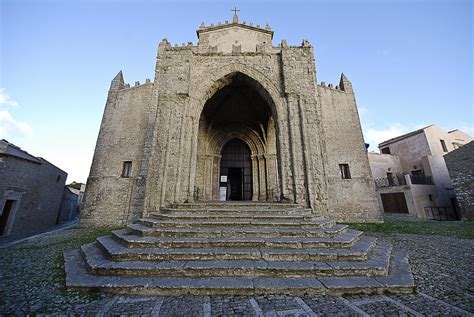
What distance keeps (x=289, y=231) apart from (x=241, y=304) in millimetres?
2349

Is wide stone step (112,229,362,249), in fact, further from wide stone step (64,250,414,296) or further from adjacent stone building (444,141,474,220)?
adjacent stone building (444,141,474,220)

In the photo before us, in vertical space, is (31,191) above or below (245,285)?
above

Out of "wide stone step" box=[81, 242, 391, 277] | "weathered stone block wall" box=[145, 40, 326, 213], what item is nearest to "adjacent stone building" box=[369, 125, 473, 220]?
"weathered stone block wall" box=[145, 40, 326, 213]

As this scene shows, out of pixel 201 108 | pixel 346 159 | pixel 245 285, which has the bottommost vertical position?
pixel 245 285

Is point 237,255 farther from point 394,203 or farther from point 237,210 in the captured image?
point 394,203

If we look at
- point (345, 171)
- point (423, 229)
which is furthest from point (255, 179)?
point (423, 229)

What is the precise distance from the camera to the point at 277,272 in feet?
10.2

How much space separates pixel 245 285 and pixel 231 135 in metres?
11.7

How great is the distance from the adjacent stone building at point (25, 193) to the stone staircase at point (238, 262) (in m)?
10.0

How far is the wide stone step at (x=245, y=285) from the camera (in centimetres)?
274

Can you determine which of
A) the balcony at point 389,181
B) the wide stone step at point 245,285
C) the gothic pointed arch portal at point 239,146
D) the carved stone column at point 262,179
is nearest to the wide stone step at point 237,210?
the wide stone step at point 245,285

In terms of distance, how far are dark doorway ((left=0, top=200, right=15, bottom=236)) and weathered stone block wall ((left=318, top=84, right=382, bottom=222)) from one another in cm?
1796

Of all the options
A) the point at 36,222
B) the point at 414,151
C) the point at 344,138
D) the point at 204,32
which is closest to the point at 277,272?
the point at 344,138

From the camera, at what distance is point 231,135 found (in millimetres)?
13867
